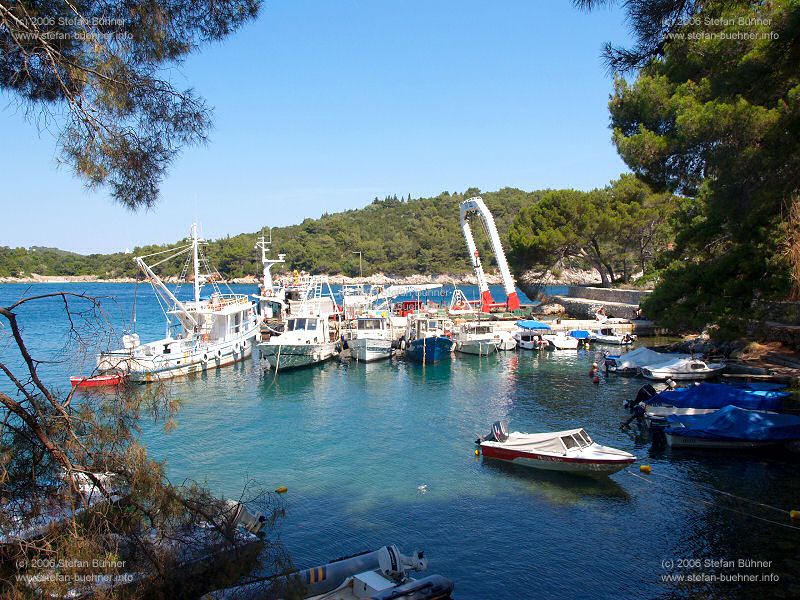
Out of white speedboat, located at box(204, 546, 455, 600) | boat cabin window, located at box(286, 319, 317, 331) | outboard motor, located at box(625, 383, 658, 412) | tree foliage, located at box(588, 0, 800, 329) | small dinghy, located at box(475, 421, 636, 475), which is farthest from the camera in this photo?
boat cabin window, located at box(286, 319, 317, 331)

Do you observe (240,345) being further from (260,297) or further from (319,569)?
(319,569)

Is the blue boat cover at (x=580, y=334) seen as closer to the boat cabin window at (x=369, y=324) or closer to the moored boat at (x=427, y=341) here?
the moored boat at (x=427, y=341)

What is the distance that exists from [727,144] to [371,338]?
23.9 m

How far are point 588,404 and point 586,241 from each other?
111 ft

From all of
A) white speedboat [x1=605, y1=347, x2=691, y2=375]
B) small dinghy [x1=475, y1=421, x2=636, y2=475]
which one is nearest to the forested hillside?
white speedboat [x1=605, y1=347, x2=691, y2=375]

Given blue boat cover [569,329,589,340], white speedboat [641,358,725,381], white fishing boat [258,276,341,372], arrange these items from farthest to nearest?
blue boat cover [569,329,589,340] → white fishing boat [258,276,341,372] → white speedboat [641,358,725,381]

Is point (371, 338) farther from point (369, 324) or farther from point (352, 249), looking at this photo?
point (352, 249)

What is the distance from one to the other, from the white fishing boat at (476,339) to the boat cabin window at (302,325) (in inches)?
372

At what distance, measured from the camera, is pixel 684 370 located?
27.8 metres

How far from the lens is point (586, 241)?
55781 mm

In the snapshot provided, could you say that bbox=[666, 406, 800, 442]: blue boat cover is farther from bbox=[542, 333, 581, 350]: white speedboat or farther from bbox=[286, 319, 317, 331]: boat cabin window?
bbox=[286, 319, 317, 331]: boat cabin window

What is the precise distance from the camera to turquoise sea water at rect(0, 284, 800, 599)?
11602 millimetres

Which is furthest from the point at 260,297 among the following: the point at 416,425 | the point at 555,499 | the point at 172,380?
the point at 555,499

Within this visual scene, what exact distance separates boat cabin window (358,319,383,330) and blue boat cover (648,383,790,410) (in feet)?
67.8
